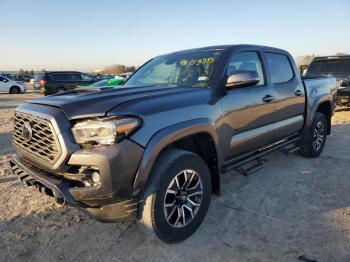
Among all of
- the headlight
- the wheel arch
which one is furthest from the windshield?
the wheel arch

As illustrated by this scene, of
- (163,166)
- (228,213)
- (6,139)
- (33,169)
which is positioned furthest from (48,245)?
(6,139)

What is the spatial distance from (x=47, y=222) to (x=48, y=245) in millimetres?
493

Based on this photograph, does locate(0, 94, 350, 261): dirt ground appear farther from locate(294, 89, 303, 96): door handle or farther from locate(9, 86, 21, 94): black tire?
locate(9, 86, 21, 94): black tire

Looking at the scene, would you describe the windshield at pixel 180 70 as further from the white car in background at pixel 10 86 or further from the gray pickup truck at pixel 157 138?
the white car in background at pixel 10 86

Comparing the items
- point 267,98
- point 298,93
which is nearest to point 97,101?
point 267,98

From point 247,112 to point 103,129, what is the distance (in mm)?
1945

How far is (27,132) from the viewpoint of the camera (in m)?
3.20

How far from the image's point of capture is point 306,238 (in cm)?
329

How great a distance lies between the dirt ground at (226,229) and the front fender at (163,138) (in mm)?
807

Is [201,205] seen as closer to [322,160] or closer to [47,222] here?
[47,222]

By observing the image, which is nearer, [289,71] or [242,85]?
[242,85]

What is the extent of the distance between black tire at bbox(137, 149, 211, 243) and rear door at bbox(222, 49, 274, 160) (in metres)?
0.60

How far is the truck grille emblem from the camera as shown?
3148mm

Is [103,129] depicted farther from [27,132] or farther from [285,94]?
[285,94]
